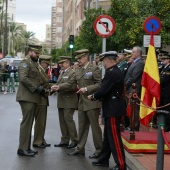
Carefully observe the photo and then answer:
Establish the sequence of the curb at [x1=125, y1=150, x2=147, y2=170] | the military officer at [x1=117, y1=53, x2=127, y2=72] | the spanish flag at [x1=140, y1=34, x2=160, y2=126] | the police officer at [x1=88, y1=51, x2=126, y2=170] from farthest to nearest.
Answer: the military officer at [x1=117, y1=53, x2=127, y2=72] < the curb at [x1=125, y1=150, x2=147, y2=170] < the police officer at [x1=88, y1=51, x2=126, y2=170] < the spanish flag at [x1=140, y1=34, x2=160, y2=126]

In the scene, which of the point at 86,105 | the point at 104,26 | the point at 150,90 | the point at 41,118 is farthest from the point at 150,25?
the point at 150,90

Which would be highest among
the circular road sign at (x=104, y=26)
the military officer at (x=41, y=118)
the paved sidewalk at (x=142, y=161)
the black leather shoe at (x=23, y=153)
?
the circular road sign at (x=104, y=26)

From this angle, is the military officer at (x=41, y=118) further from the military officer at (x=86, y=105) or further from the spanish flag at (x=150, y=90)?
the spanish flag at (x=150, y=90)

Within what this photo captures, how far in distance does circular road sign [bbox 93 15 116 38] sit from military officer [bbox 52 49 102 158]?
14.4 ft

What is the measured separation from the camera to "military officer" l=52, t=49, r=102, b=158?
368 inches

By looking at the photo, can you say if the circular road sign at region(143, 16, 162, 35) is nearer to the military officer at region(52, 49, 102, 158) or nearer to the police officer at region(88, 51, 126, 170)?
the military officer at region(52, 49, 102, 158)

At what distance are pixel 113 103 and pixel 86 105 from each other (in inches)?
47.5

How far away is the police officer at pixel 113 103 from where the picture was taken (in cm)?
817

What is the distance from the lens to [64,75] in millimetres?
10562

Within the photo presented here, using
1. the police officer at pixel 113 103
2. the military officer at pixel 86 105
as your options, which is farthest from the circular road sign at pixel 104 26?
the police officer at pixel 113 103

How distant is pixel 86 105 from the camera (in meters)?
9.41

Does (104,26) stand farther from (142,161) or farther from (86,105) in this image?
(142,161)

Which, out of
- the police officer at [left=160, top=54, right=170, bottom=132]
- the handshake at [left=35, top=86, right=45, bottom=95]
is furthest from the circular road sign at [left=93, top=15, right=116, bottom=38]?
the handshake at [left=35, top=86, right=45, bottom=95]

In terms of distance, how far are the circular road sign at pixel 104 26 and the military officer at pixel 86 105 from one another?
4383mm
